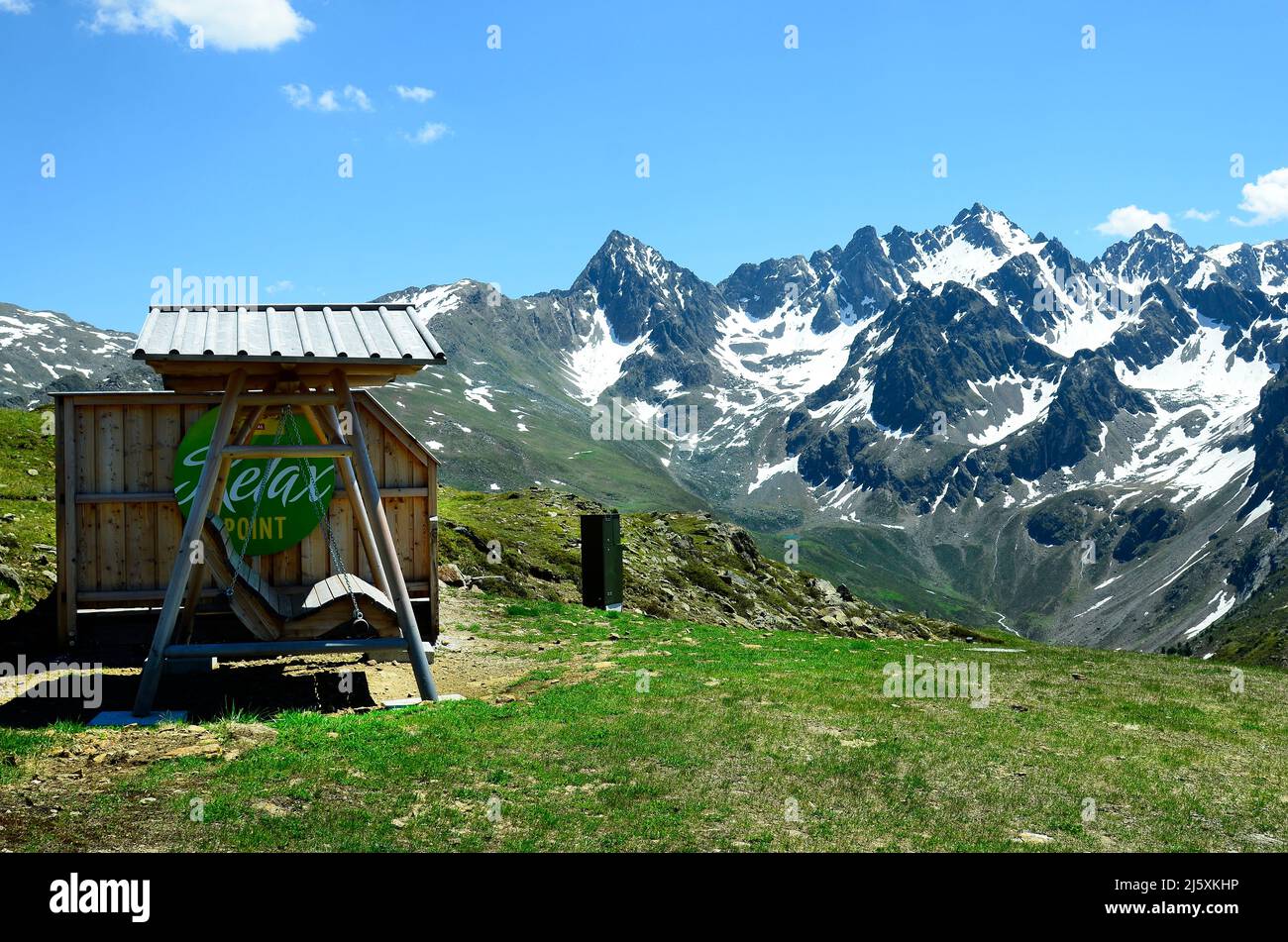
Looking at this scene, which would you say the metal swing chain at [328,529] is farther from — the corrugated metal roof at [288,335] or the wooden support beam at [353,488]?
the corrugated metal roof at [288,335]

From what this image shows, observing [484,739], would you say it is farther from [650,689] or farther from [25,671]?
[25,671]

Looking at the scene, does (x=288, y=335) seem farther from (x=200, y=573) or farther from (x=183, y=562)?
(x=200, y=573)

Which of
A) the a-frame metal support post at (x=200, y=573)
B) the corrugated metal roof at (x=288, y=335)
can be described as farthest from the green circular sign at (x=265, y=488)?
the corrugated metal roof at (x=288, y=335)

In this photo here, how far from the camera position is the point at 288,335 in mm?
18297

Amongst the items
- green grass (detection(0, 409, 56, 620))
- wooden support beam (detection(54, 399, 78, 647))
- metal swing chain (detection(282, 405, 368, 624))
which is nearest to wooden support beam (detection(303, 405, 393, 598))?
metal swing chain (detection(282, 405, 368, 624))

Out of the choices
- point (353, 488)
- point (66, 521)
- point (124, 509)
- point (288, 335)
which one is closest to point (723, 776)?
point (353, 488)

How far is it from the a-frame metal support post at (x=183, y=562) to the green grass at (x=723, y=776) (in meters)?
2.50

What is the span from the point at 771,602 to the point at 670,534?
327 inches

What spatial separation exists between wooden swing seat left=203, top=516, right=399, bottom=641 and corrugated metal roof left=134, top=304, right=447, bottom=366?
4.72m

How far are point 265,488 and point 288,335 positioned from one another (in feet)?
27.6

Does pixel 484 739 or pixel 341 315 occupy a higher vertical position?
pixel 341 315

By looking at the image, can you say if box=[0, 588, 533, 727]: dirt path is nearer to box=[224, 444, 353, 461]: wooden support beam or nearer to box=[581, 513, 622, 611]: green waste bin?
box=[224, 444, 353, 461]: wooden support beam

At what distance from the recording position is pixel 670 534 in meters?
63.8
